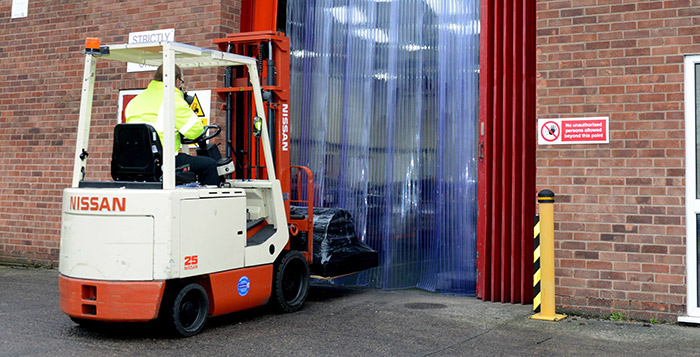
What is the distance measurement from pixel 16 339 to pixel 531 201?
4982 mm

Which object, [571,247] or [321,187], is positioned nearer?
[571,247]

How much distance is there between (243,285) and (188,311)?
1.98 ft

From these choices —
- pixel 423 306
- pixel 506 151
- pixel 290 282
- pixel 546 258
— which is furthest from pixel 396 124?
pixel 546 258

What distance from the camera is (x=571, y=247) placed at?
7195 mm

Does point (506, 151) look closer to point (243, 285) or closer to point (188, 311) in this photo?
point (243, 285)

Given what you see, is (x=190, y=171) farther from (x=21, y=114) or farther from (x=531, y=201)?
(x=21, y=114)

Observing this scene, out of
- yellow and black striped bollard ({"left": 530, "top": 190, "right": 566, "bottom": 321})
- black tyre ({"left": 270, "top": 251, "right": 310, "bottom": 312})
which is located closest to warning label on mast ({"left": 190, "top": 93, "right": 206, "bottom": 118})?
black tyre ({"left": 270, "top": 251, "right": 310, "bottom": 312})

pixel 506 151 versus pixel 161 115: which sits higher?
pixel 161 115

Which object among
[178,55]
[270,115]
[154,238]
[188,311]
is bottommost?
[188,311]

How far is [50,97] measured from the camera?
10.8m

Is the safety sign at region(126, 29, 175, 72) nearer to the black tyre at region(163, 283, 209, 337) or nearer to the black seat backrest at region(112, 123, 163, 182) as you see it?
the black seat backrest at region(112, 123, 163, 182)

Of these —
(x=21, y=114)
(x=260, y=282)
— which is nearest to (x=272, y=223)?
(x=260, y=282)

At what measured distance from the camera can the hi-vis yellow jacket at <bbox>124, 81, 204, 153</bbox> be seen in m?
6.22

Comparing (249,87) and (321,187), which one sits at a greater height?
(249,87)
